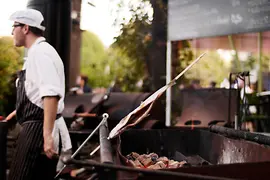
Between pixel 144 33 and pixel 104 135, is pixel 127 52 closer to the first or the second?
pixel 144 33

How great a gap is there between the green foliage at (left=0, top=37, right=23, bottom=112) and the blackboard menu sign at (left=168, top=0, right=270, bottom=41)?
119 inches

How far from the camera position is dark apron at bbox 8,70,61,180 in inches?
115

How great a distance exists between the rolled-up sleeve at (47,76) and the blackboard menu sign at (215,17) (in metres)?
3.04

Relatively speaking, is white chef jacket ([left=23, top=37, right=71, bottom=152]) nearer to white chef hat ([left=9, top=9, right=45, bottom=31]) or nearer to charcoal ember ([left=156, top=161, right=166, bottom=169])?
white chef hat ([left=9, top=9, right=45, bottom=31])

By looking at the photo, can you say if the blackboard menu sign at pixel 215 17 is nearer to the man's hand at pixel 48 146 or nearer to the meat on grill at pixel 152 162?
the meat on grill at pixel 152 162

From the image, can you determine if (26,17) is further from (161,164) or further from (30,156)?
(161,164)

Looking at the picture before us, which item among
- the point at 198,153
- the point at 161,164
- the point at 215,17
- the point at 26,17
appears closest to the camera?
the point at 161,164

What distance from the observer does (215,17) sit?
586 cm

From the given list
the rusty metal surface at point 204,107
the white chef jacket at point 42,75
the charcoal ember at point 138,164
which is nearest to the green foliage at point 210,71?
the rusty metal surface at point 204,107

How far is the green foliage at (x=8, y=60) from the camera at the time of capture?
24.8 feet

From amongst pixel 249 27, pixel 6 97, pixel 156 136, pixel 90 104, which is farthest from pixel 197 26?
pixel 6 97

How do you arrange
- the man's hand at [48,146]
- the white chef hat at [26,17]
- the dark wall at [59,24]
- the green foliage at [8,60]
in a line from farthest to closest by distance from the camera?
the green foliage at [8,60], the dark wall at [59,24], the white chef hat at [26,17], the man's hand at [48,146]

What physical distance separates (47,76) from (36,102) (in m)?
0.26

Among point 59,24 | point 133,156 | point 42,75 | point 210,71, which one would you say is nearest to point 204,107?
point 59,24
